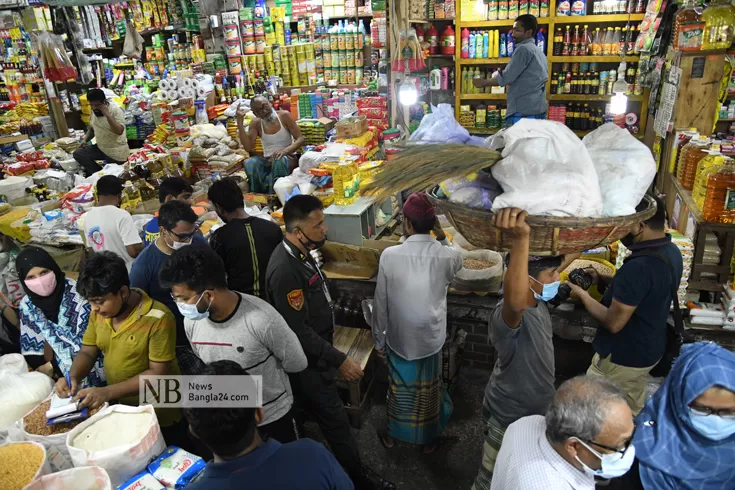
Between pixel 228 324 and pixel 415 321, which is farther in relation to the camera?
pixel 415 321

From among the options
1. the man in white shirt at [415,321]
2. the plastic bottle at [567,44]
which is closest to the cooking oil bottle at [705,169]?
the man in white shirt at [415,321]

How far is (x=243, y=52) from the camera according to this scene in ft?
31.7

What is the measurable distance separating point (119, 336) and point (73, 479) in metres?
0.73

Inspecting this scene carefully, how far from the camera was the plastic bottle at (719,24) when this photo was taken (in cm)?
386

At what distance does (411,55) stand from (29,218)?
3994 millimetres

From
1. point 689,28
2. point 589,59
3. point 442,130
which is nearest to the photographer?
point 442,130

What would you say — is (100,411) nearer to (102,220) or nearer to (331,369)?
(331,369)

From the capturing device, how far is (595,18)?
6402 millimetres

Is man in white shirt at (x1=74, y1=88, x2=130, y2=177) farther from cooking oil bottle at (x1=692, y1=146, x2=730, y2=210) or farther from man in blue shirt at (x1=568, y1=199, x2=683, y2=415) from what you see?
cooking oil bottle at (x1=692, y1=146, x2=730, y2=210)

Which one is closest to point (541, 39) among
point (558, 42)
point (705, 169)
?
point (558, 42)

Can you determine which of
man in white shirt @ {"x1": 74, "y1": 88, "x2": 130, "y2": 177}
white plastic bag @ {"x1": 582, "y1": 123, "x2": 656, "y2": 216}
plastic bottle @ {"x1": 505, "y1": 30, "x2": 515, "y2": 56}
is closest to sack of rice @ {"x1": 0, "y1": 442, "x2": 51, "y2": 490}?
white plastic bag @ {"x1": 582, "y1": 123, "x2": 656, "y2": 216}

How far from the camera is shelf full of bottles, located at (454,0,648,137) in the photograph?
21.0 ft

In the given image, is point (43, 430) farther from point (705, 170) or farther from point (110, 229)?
point (705, 170)

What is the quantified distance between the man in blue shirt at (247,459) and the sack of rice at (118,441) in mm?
373
